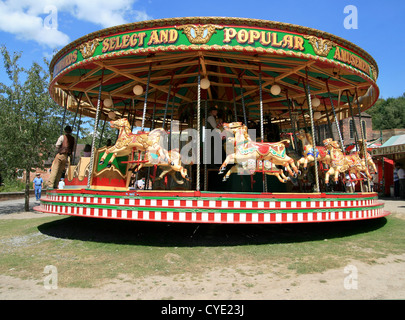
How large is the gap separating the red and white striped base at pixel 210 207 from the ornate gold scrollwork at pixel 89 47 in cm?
384

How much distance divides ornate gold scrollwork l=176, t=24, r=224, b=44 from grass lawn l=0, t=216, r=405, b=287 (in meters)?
4.81

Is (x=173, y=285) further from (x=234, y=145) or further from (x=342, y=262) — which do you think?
(x=234, y=145)

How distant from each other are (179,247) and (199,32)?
199 inches

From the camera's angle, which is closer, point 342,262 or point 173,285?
point 173,285

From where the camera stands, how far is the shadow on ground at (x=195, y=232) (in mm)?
7102

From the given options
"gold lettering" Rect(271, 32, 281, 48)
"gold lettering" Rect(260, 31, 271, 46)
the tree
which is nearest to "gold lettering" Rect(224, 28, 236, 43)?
"gold lettering" Rect(260, 31, 271, 46)

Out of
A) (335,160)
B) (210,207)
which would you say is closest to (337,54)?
(335,160)

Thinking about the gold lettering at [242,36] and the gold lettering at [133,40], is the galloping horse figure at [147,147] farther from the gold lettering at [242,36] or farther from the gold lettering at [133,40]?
the gold lettering at [242,36]

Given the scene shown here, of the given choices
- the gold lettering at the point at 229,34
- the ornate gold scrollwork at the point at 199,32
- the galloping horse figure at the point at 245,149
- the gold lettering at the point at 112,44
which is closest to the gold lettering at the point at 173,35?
the ornate gold scrollwork at the point at 199,32

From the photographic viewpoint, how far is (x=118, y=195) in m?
7.05

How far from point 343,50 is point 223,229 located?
6.16 meters

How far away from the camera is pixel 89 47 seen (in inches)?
336

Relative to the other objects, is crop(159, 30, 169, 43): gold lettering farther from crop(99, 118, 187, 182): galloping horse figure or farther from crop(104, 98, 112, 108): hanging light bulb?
crop(104, 98, 112, 108): hanging light bulb
